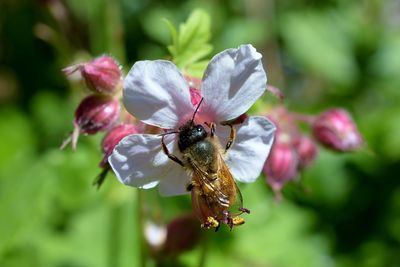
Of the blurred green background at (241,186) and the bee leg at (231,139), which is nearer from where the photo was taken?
the bee leg at (231,139)

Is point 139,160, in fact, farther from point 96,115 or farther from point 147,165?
point 96,115

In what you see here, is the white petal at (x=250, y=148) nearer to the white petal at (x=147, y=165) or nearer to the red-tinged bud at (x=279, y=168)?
the white petal at (x=147, y=165)

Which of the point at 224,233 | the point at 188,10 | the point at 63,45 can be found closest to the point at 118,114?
the point at 224,233

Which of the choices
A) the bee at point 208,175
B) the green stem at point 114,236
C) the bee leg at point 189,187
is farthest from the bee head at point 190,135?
the green stem at point 114,236

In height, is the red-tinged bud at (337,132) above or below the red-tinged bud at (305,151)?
above

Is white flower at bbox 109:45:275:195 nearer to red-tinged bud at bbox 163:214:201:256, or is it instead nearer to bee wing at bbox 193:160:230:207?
bee wing at bbox 193:160:230:207

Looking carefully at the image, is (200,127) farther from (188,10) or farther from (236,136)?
(188,10)
